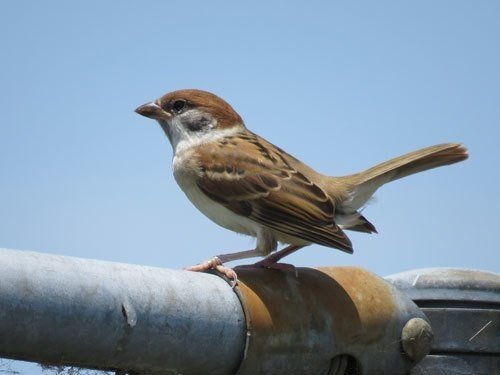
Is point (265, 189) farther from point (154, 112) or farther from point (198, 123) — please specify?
point (154, 112)

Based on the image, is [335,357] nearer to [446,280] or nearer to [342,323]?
[342,323]

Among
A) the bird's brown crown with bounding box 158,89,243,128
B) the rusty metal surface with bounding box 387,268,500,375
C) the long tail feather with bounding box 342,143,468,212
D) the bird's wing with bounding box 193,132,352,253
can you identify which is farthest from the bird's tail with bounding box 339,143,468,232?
the rusty metal surface with bounding box 387,268,500,375

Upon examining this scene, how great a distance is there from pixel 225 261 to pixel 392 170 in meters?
1.47

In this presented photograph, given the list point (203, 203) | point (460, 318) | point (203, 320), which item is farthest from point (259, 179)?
point (203, 320)

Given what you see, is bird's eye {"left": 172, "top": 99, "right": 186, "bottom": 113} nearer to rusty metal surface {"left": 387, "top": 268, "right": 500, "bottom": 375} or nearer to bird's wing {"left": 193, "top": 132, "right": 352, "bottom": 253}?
bird's wing {"left": 193, "top": 132, "right": 352, "bottom": 253}

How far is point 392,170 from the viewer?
5.33 m

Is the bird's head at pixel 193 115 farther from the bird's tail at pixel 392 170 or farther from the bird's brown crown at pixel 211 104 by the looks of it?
the bird's tail at pixel 392 170

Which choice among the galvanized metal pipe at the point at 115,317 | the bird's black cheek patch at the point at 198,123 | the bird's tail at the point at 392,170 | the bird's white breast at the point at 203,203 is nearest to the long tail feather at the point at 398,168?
the bird's tail at the point at 392,170

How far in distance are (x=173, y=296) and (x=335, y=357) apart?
866 mm

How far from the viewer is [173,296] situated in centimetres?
249

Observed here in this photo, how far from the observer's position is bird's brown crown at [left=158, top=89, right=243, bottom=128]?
575 cm

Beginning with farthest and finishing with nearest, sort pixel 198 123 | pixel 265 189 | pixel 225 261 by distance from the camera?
pixel 198 123
pixel 265 189
pixel 225 261

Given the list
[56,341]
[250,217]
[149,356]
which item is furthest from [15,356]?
[250,217]

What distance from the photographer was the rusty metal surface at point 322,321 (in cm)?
285
